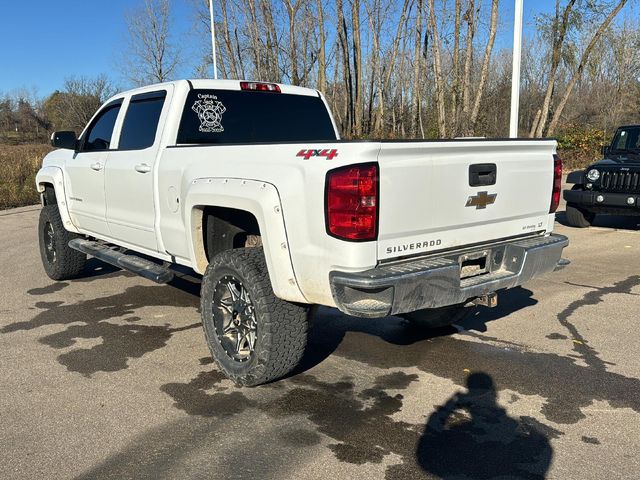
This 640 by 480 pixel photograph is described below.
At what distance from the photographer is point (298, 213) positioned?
309 cm

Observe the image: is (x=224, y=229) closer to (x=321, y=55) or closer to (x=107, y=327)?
(x=107, y=327)

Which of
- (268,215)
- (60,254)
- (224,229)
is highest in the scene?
(268,215)

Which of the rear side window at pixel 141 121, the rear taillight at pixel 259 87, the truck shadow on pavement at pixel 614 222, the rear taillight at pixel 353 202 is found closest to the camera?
the rear taillight at pixel 353 202

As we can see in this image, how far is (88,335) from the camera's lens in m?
4.80

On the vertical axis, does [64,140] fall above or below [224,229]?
above

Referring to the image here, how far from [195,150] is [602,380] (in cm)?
323

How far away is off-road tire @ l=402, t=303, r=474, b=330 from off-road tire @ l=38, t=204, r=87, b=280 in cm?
409

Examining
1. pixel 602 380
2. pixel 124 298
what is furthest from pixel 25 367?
pixel 602 380

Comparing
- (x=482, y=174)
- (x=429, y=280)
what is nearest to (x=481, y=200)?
(x=482, y=174)

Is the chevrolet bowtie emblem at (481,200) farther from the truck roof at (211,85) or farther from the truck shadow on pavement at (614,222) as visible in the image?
the truck shadow on pavement at (614,222)

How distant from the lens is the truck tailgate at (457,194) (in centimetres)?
304

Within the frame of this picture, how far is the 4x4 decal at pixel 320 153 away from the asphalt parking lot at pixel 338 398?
1537mm

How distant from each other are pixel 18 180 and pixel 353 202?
16.5m

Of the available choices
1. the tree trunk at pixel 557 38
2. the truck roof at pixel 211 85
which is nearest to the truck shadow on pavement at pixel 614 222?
the truck roof at pixel 211 85
